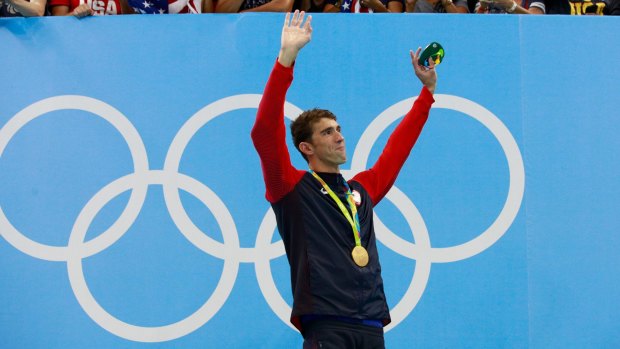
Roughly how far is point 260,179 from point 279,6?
1.39 m

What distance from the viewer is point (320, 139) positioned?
445 centimetres

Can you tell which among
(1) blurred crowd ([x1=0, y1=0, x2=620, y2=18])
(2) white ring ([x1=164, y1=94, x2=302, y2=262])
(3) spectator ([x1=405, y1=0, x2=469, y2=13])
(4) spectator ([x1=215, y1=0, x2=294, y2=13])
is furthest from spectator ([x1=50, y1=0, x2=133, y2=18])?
(3) spectator ([x1=405, y1=0, x2=469, y2=13])

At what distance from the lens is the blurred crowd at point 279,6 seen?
20.9 feet

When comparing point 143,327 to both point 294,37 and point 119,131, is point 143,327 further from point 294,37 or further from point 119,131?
point 294,37

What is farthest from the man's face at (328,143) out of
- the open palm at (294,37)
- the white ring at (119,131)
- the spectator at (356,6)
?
the spectator at (356,6)

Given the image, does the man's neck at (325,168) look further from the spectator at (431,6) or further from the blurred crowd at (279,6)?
the spectator at (431,6)

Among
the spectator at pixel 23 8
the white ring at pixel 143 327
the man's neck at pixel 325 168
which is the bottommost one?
the white ring at pixel 143 327

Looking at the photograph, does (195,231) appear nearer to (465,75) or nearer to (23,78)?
(23,78)

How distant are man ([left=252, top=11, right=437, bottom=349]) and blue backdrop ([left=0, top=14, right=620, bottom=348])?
1660 millimetres

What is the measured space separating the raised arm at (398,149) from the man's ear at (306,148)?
0.31 m

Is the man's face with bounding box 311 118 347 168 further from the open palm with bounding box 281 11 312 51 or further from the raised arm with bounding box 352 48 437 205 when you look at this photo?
the open palm with bounding box 281 11 312 51

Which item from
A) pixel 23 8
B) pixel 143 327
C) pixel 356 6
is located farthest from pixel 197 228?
pixel 356 6

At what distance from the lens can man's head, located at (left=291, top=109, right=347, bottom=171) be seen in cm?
440

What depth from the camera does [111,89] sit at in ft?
19.9
